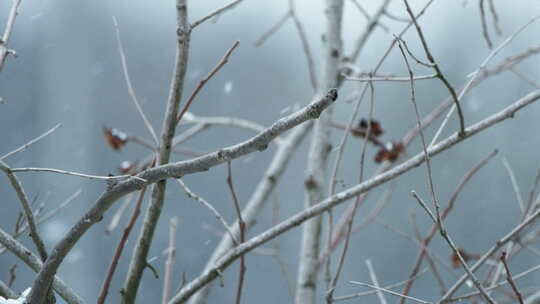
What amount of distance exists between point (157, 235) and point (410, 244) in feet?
3.08

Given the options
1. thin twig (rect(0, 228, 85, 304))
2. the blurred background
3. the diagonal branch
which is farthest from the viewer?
the blurred background

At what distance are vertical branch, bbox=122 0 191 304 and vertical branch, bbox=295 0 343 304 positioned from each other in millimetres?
323

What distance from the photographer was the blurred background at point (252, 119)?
185 cm

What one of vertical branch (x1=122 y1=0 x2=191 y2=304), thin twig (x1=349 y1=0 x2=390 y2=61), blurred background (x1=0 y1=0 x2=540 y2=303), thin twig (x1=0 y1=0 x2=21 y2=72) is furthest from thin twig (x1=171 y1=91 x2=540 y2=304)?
blurred background (x1=0 y1=0 x2=540 y2=303)

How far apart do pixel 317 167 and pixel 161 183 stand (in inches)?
16.7

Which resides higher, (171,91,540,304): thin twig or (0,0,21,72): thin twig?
(0,0,21,72): thin twig

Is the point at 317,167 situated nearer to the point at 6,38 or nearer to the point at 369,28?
the point at 369,28

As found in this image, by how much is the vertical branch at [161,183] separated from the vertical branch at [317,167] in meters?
0.32

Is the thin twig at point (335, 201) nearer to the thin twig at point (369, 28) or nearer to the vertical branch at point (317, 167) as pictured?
the vertical branch at point (317, 167)

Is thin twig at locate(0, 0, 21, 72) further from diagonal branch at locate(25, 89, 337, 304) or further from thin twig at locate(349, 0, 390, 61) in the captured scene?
thin twig at locate(349, 0, 390, 61)

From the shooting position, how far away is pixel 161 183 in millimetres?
517

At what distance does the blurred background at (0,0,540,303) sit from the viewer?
1.85 metres

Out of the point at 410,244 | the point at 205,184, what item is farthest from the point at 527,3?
the point at 205,184

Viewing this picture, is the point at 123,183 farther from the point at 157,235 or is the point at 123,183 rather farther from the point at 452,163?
the point at 452,163
